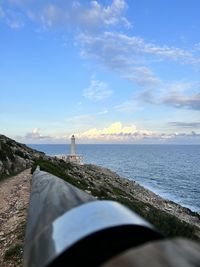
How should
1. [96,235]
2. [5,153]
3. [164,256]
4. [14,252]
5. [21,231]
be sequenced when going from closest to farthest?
[164,256]
[96,235]
[14,252]
[21,231]
[5,153]

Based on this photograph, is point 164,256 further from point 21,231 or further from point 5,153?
point 5,153

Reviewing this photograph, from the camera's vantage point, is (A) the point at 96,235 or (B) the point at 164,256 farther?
(A) the point at 96,235

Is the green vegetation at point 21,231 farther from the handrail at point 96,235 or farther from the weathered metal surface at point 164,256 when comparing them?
the weathered metal surface at point 164,256

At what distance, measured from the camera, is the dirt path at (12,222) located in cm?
1193

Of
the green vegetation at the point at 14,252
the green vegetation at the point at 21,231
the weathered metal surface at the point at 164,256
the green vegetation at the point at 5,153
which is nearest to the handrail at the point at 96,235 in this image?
the weathered metal surface at the point at 164,256

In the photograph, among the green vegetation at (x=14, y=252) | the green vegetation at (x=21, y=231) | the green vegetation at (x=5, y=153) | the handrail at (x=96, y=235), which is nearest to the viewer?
the handrail at (x=96, y=235)

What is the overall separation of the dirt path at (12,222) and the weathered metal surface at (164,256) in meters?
9.45

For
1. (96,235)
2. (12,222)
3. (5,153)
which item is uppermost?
(5,153)

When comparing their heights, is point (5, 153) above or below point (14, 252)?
above

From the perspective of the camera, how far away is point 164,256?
98.8 inches

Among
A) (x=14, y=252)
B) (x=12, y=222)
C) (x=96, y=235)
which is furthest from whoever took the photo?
(x=12, y=222)

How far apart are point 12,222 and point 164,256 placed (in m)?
14.6

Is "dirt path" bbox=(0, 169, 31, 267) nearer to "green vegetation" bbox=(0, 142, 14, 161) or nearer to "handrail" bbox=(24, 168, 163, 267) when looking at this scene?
"handrail" bbox=(24, 168, 163, 267)

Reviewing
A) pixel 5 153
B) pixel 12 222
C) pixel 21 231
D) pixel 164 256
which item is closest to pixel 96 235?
pixel 164 256
